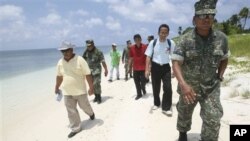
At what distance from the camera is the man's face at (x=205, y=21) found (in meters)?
4.30

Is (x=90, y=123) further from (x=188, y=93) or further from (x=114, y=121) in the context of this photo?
(x=188, y=93)

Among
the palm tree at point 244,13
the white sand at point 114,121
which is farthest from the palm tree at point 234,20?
the white sand at point 114,121

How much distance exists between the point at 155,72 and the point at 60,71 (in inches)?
82.1

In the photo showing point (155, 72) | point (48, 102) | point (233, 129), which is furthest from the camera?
point (48, 102)

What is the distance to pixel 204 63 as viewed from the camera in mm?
4461

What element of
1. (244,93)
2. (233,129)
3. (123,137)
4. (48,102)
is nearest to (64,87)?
(123,137)

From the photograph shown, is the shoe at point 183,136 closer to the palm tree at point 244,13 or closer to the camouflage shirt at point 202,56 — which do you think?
the camouflage shirt at point 202,56

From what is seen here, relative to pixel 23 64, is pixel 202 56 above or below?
above

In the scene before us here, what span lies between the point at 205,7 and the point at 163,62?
3.14m

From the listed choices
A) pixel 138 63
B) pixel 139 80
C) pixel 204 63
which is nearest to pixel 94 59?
pixel 138 63

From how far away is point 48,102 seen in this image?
40.9ft

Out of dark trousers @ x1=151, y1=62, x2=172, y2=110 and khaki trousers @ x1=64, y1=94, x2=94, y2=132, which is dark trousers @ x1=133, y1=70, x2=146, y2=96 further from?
khaki trousers @ x1=64, y1=94, x2=94, y2=132

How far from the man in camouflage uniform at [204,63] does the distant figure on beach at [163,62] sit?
107 inches

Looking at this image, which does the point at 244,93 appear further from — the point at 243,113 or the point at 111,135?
the point at 111,135
